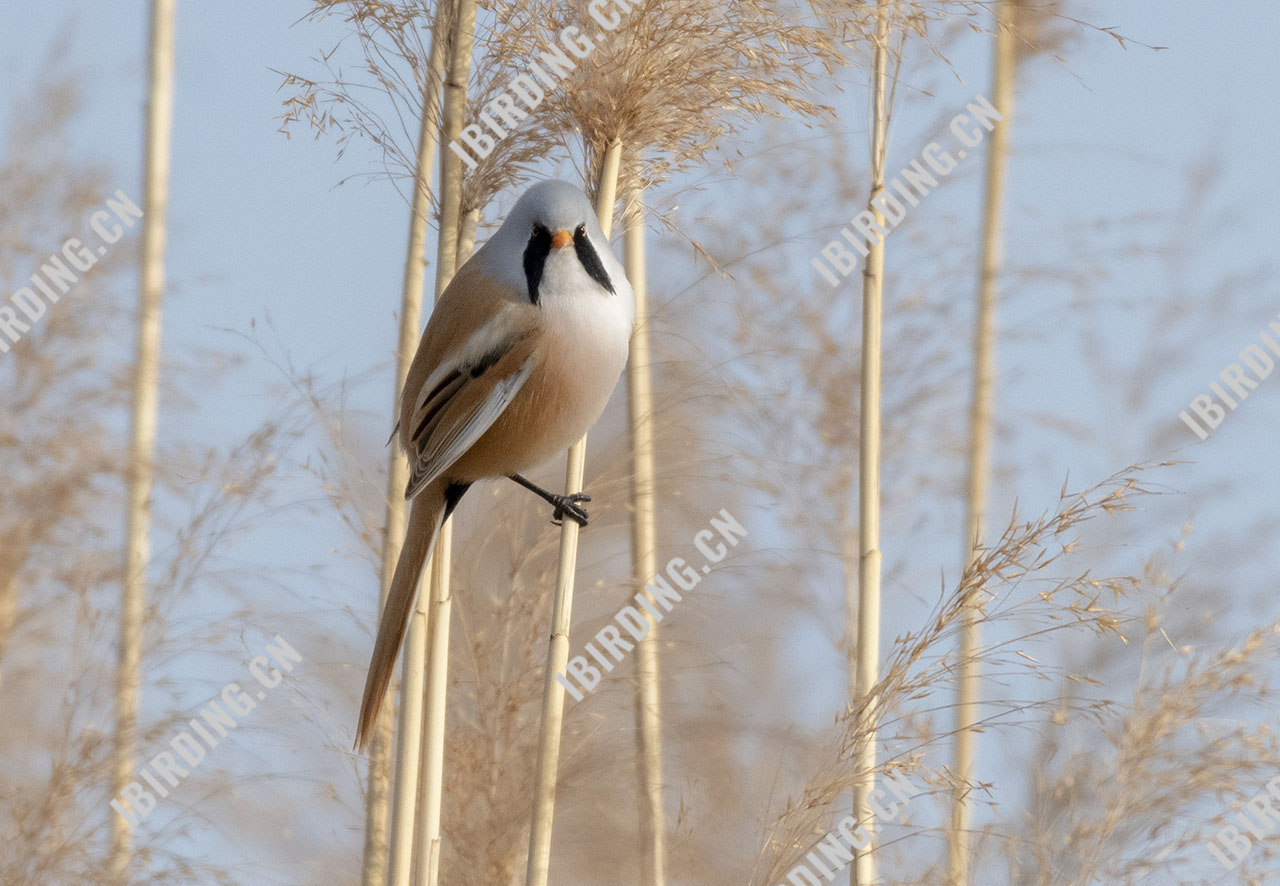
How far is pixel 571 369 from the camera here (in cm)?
194

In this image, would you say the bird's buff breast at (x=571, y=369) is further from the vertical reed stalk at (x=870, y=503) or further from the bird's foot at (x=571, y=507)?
the vertical reed stalk at (x=870, y=503)

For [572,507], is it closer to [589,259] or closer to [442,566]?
[442,566]

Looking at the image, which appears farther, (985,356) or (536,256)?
(985,356)

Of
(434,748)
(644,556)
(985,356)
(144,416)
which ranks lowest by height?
(434,748)

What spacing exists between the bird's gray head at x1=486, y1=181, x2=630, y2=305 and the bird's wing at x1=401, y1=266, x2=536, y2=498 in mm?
54

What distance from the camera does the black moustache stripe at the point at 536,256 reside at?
1907 millimetres

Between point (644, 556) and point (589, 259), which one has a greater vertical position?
point (589, 259)

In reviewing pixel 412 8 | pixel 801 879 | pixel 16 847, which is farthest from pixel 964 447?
pixel 16 847

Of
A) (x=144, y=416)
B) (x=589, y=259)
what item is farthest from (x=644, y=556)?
(x=144, y=416)

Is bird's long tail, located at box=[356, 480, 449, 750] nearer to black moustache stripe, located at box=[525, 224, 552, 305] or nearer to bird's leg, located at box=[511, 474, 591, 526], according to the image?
bird's leg, located at box=[511, 474, 591, 526]

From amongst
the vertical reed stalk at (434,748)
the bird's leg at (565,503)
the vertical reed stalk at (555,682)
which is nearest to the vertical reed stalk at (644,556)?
the bird's leg at (565,503)

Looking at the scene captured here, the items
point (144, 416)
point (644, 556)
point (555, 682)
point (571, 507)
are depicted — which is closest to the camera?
point (555, 682)

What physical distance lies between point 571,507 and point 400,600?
0.89 ft

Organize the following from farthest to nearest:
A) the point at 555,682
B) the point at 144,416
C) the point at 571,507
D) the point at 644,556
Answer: the point at 144,416 → the point at 644,556 → the point at 571,507 → the point at 555,682
